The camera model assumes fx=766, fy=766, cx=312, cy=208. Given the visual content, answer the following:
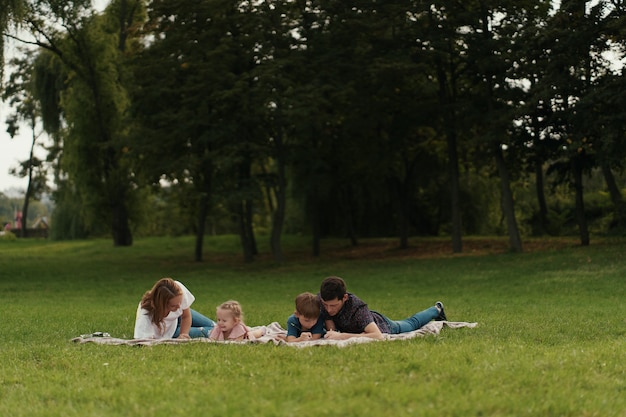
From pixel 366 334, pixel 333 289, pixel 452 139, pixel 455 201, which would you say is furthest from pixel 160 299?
pixel 452 139

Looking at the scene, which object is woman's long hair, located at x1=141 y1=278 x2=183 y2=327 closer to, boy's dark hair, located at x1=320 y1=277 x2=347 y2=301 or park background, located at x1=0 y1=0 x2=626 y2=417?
park background, located at x1=0 y1=0 x2=626 y2=417

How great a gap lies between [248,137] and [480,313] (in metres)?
21.3

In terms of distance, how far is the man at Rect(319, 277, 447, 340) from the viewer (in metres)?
10.6

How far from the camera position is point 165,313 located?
11344 mm

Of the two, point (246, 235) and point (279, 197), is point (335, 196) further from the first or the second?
point (279, 197)

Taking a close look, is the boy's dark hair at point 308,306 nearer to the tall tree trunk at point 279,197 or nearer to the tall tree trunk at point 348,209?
the tall tree trunk at point 279,197

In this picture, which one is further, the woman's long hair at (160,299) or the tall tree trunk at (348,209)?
the tall tree trunk at (348,209)

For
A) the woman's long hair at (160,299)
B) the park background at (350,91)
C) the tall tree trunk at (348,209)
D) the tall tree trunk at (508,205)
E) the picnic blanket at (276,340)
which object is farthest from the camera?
the tall tree trunk at (348,209)

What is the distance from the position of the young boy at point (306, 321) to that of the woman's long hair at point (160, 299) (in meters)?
1.78

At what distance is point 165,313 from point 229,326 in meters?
0.98

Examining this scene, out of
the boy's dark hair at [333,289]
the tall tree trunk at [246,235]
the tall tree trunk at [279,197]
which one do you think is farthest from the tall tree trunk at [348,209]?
the boy's dark hair at [333,289]

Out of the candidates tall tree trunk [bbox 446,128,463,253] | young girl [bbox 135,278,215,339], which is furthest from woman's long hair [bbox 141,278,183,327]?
tall tree trunk [bbox 446,128,463,253]

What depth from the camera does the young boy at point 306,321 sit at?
428 inches

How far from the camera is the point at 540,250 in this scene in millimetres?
34656
